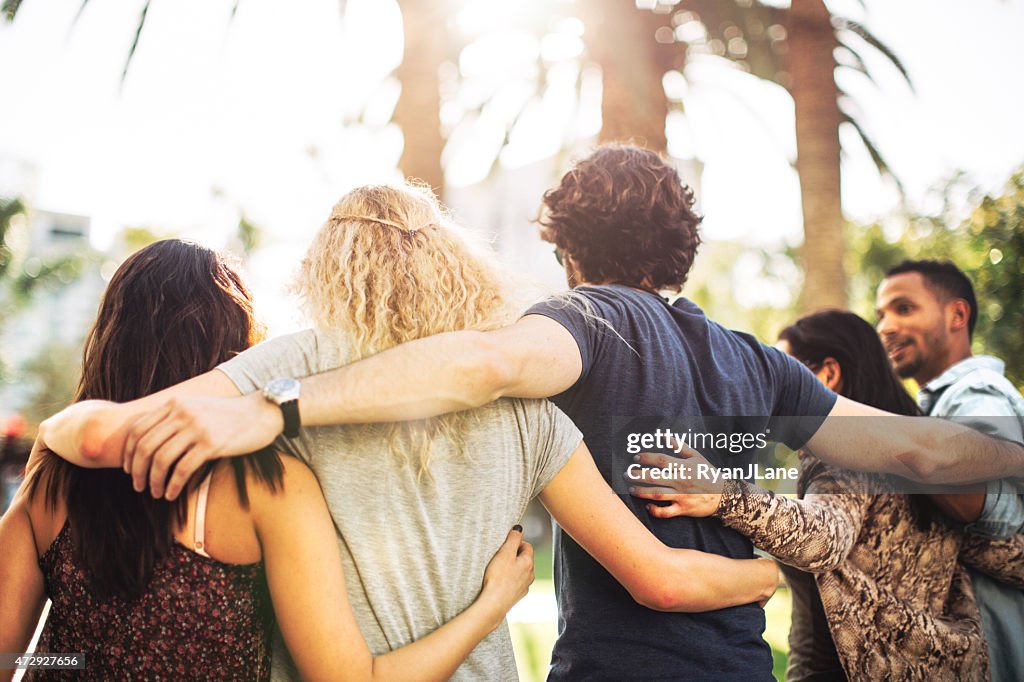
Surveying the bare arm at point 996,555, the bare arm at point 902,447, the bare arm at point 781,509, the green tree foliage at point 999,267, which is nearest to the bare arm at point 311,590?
the bare arm at point 781,509

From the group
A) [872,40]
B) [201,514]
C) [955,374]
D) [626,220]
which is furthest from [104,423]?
[872,40]

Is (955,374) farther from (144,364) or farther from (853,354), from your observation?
(144,364)

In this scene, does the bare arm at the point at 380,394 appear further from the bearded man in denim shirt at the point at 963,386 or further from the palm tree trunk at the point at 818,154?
the palm tree trunk at the point at 818,154

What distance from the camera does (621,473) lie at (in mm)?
2176

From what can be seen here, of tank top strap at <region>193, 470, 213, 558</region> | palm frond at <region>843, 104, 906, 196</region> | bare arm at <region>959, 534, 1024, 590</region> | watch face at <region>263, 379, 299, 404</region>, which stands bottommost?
bare arm at <region>959, 534, 1024, 590</region>

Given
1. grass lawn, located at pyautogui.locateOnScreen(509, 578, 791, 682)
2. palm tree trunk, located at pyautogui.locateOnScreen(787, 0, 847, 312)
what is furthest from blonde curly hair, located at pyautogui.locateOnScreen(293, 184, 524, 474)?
palm tree trunk, located at pyautogui.locateOnScreen(787, 0, 847, 312)

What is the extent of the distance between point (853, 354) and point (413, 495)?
1941 mm

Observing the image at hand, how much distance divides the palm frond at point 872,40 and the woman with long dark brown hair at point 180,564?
32.5 feet

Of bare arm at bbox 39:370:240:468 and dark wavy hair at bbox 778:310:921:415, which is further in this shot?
dark wavy hair at bbox 778:310:921:415

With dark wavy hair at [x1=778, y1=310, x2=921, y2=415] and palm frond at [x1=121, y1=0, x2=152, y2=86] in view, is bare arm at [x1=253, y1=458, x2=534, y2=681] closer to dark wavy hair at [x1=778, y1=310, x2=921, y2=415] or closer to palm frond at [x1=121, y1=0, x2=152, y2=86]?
dark wavy hair at [x1=778, y1=310, x2=921, y2=415]

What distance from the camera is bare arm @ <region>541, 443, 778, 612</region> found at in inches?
79.4

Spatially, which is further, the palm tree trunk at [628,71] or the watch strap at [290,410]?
the palm tree trunk at [628,71]

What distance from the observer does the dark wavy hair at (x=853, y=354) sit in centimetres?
300

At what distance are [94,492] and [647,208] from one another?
5.41 ft
